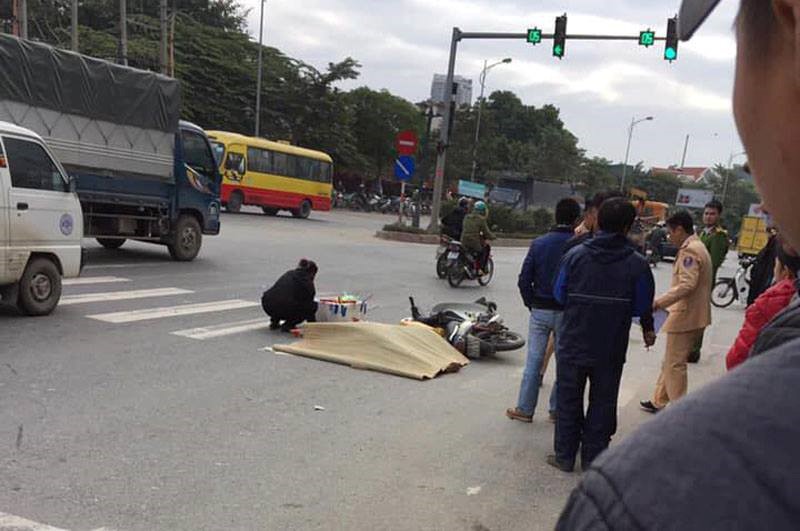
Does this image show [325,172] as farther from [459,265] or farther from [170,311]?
[170,311]

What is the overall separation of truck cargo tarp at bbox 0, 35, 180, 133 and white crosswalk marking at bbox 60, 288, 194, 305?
11.4 feet

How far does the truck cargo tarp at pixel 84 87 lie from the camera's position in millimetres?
10438

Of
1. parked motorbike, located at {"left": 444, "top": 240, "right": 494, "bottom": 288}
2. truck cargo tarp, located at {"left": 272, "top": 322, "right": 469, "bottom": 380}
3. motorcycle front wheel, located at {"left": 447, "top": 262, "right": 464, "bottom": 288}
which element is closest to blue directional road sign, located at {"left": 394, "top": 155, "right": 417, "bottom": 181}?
parked motorbike, located at {"left": 444, "top": 240, "right": 494, "bottom": 288}

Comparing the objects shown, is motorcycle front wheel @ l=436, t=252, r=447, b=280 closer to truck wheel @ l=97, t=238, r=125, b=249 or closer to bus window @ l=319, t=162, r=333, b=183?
truck wheel @ l=97, t=238, r=125, b=249

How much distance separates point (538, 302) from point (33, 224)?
543 cm

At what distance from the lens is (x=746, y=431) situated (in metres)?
0.57

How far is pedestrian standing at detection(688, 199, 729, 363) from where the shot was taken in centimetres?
845

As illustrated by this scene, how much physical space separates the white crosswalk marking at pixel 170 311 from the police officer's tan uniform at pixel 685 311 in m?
5.48

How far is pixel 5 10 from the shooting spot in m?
29.3

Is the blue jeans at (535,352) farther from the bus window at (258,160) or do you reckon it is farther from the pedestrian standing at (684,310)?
the bus window at (258,160)

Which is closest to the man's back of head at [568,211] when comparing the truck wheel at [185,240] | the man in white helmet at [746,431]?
the man in white helmet at [746,431]

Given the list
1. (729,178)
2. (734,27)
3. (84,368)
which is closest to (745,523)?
(734,27)

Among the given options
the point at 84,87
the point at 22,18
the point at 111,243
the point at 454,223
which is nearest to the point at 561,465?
the point at 84,87

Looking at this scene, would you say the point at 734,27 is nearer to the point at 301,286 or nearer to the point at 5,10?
the point at 301,286
